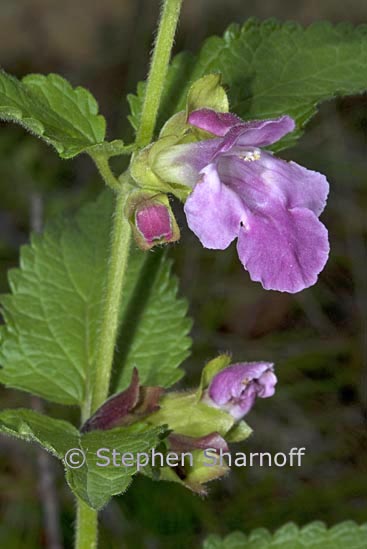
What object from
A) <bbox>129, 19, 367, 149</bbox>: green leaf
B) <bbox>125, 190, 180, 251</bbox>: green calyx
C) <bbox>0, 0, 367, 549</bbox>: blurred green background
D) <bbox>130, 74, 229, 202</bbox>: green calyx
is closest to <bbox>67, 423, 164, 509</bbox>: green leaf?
<bbox>125, 190, 180, 251</bbox>: green calyx

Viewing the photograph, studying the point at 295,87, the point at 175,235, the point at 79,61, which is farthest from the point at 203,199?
the point at 79,61

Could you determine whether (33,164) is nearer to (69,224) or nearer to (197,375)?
(197,375)

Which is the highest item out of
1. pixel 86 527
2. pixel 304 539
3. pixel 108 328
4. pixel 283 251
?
pixel 108 328

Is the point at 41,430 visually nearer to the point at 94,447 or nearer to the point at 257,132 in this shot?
the point at 94,447

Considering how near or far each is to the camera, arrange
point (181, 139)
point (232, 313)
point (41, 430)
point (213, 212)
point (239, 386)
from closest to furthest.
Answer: point (213, 212)
point (181, 139)
point (41, 430)
point (239, 386)
point (232, 313)

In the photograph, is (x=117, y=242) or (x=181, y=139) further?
(x=117, y=242)

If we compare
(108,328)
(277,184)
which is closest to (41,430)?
(108,328)

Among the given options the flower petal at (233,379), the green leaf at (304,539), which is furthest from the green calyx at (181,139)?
the green leaf at (304,539)
